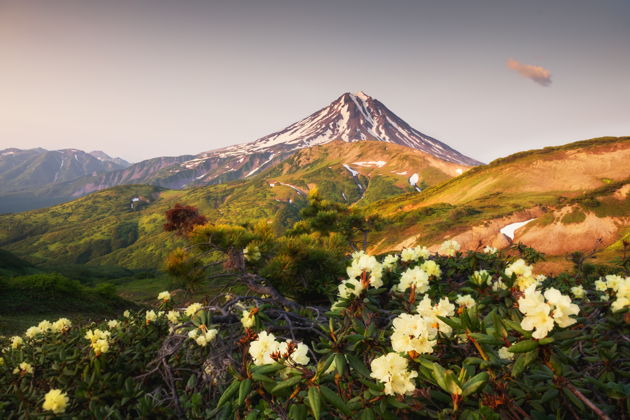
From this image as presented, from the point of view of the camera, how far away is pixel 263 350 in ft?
5.80

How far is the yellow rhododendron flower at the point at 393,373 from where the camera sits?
1.49m

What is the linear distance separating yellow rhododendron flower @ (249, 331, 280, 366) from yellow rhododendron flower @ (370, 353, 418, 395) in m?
0.61

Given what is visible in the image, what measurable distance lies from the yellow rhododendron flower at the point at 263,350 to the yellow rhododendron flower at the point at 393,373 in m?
0.61

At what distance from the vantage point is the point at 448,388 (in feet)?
4.65

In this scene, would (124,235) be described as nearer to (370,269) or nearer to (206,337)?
(206,337)

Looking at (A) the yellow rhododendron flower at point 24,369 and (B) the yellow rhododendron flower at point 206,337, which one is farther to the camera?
(A) the yellow rhododendron flower at point 24,369

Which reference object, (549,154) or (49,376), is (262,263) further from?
(549,154)

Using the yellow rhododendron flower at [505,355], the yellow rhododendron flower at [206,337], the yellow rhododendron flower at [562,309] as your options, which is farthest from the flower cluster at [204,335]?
the yellow rhododendron flower at [562,309]

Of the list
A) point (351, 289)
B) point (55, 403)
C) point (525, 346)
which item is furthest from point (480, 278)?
point (55, 403)

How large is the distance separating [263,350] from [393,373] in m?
0.78

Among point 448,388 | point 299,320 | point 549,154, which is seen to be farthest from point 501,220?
point 448,388

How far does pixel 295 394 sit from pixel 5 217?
181 metres

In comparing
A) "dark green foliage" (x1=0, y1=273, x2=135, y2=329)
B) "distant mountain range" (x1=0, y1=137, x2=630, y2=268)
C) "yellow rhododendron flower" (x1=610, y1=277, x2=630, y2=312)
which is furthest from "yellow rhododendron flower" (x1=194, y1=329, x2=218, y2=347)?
"dark green foliage" (x1=0, y1=273, x2=135, y2=329)

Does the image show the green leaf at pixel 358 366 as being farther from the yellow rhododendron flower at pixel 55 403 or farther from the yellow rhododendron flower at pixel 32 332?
the yellow rhododendron flower at pixel 32 332
